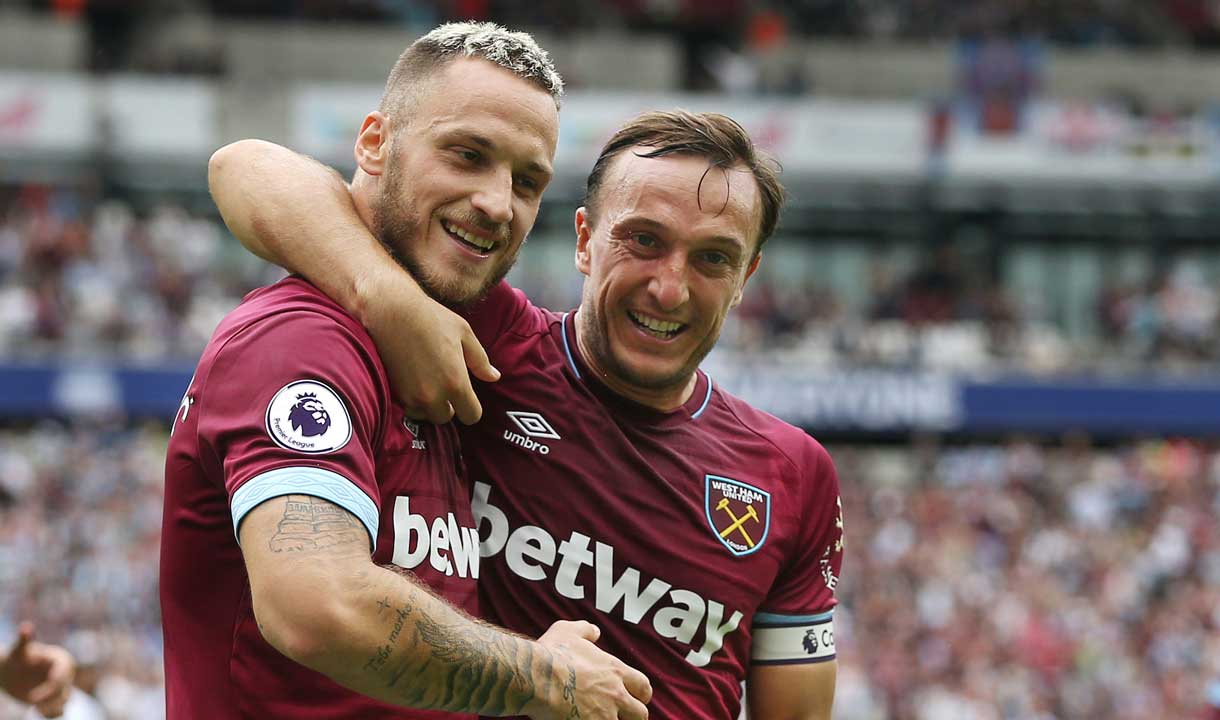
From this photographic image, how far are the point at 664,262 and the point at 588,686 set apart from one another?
0.99m

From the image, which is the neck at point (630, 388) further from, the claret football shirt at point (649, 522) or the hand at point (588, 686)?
the hand at point (588, 686)

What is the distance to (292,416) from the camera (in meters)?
2.43

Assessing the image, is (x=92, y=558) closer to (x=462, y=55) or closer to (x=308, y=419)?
(x=462, y=55)

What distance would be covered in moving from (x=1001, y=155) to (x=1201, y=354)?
4.74 meters

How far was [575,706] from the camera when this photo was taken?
253cm

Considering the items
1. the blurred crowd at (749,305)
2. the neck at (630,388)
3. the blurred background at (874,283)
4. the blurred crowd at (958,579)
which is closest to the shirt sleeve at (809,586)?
the neck at (630,388)

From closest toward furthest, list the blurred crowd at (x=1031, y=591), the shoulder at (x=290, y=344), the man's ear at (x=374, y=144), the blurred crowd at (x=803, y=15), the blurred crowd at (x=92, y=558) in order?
the shoulder at (x=290, y=344) < the man's ear at (x=374, y=144) < the blurred crowd at (x=92, y=558) < the blurred crowd at (x=1031, y=591) < the blurred crowd at (x=803, y=15)

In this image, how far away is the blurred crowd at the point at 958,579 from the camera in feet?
41.3

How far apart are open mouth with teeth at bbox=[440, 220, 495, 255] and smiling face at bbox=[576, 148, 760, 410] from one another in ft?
1.27

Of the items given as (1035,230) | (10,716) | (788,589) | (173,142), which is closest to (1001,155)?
(1035,230)

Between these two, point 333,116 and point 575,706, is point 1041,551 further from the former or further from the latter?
point 575,706

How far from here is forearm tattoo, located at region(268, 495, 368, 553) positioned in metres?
2.35

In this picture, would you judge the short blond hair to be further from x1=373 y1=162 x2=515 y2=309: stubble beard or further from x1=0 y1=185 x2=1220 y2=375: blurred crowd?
x1=0 y1=185 x2=1220 y2=375: blurred crowd

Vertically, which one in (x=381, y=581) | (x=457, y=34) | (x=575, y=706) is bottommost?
(x=575, y=706)
